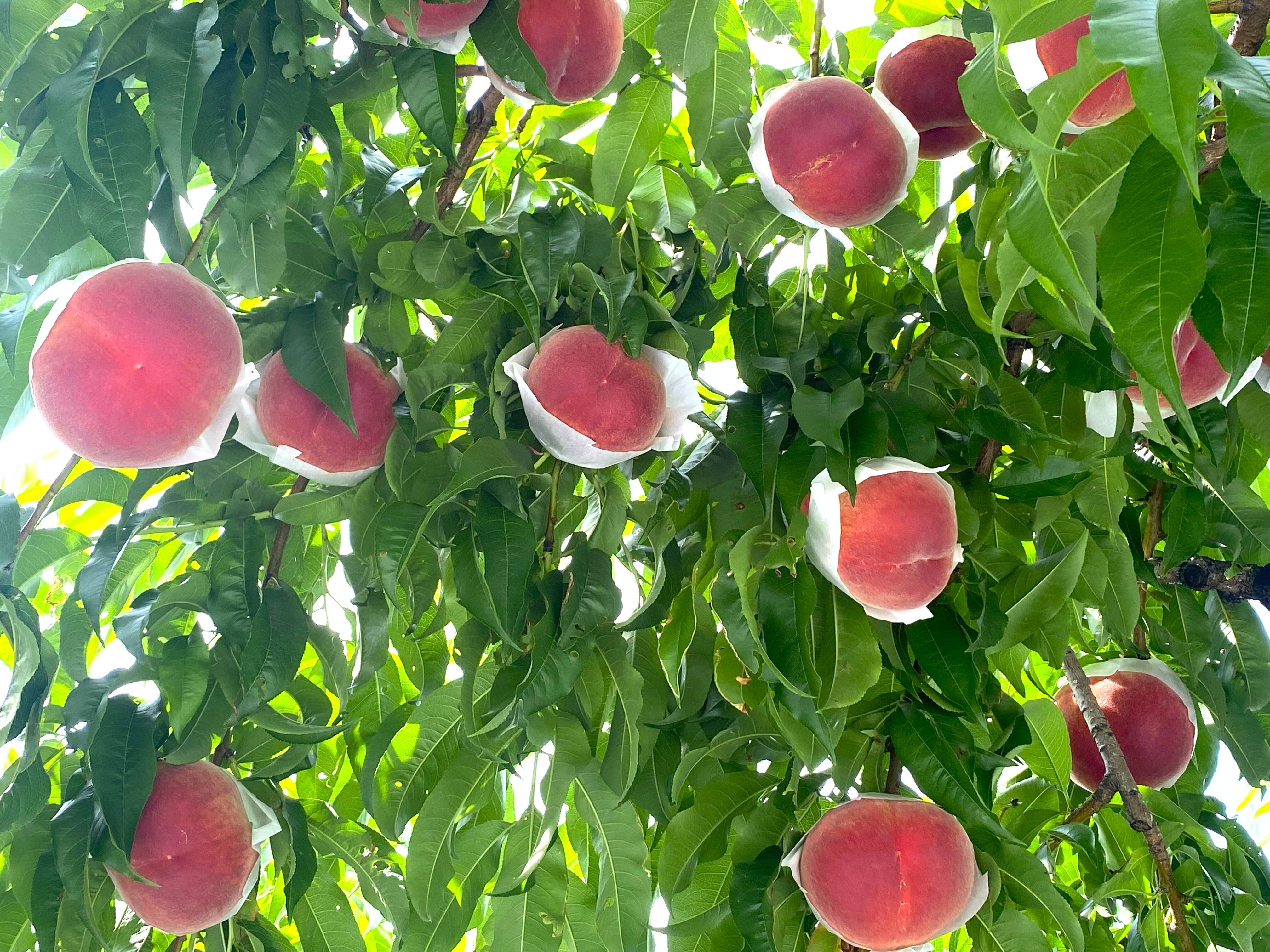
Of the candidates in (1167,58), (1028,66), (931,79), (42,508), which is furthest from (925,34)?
(42,508)

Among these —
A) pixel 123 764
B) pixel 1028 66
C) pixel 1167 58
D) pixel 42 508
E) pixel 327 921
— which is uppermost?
pixel 1167 58

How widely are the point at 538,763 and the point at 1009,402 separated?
521mm

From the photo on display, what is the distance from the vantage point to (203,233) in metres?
0.83

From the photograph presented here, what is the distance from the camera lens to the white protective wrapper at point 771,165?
Answer: 872 mm

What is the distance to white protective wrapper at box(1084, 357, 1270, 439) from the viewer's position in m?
0.91

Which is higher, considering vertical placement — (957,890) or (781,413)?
(781,413)

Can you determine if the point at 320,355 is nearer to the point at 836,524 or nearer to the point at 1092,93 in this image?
the point at 836,524

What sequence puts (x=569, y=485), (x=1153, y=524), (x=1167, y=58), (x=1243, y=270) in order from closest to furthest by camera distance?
(x=1167, y=58) < (x=1243, y=270) < (x=569, y=485) < (x=1153, y=524)

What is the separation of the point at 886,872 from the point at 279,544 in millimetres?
579

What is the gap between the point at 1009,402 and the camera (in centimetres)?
87

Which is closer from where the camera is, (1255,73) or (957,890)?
(1255,73)

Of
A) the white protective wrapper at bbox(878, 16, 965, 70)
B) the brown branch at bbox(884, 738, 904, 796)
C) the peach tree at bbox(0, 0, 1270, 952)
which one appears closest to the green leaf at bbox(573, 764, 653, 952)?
the peach tree at bbox(0, 0, 1270, 952)

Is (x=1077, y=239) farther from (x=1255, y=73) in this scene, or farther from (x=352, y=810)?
(x=352, y=810)

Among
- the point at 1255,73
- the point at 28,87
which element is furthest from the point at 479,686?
the point at 1255,73
